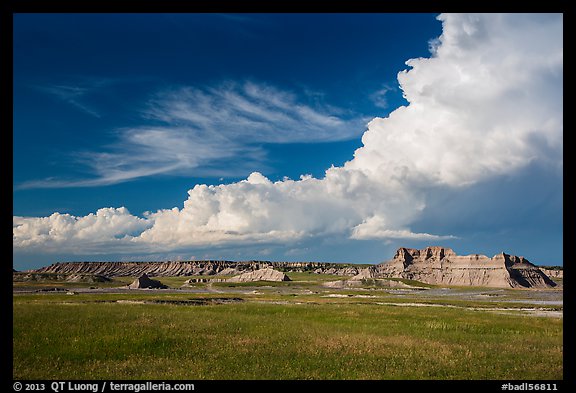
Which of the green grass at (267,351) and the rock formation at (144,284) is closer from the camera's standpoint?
the green grass at (267,351)

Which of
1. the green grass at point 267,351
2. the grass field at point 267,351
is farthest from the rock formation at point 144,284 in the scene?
the grass field at point 267,351

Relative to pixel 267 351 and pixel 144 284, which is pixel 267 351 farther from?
pixel 144 284

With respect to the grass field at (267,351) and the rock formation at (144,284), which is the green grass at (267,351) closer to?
the grass field at (267,351)

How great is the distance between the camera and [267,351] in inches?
874

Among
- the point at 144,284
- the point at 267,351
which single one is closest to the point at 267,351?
the point at 267,351

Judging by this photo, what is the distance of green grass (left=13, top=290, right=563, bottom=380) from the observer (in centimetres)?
1792

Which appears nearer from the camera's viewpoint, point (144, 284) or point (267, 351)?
point (267, 351)

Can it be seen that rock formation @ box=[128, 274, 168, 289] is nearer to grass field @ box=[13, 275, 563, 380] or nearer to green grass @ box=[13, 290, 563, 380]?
green grass @ box=[13, 290, 563, 380]

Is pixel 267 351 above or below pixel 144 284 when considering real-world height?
above

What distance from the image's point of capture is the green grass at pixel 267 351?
58.8 feet
